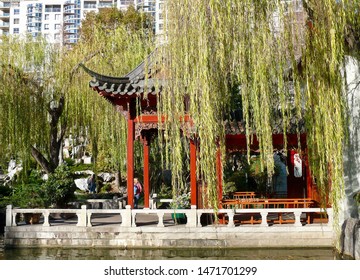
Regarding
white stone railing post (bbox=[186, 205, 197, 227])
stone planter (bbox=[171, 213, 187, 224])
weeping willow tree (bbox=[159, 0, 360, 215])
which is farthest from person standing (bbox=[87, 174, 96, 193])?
weeping willow tree (bbox=[159, 0, 360, 215])

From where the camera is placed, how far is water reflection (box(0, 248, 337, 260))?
8.05 m

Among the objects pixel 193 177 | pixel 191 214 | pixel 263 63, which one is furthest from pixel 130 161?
pixel 263 63

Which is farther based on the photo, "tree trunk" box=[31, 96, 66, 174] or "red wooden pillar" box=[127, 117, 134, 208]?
"tree trunk" box=[31, 96, 66, 174]

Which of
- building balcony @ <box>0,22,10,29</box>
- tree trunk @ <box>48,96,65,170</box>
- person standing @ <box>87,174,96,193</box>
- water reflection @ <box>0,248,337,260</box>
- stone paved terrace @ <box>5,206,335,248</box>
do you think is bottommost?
water reflection @ <box>0,248,337,260</box>

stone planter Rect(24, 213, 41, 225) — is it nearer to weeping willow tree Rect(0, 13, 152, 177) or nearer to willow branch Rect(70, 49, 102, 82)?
weeping willow tree Rect(0, 13, 152, 177)

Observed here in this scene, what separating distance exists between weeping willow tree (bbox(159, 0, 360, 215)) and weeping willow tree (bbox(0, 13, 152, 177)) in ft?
21.0

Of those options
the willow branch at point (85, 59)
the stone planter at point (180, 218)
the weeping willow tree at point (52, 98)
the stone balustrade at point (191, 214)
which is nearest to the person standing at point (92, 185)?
the weeping willow tree at point (52, 98)

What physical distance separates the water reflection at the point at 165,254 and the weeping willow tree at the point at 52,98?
3.98m

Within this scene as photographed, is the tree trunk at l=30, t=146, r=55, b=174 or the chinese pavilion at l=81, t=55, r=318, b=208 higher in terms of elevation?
the chinese pavilion at l=81, t=55, r=318, b=208

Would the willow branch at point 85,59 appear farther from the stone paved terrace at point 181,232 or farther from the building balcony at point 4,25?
the building balcony at point 4,25

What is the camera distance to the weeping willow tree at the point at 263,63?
5801mm

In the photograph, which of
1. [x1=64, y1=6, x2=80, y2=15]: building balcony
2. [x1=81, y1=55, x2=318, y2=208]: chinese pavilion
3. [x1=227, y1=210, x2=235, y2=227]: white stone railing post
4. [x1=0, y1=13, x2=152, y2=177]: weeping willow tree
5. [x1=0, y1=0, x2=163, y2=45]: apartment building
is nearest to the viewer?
[x1=227, y1=210, x2=235, y2=227]: white stone railing post

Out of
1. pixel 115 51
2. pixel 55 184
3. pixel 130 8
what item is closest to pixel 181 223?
pixel 55 184

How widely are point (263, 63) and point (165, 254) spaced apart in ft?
13.9
